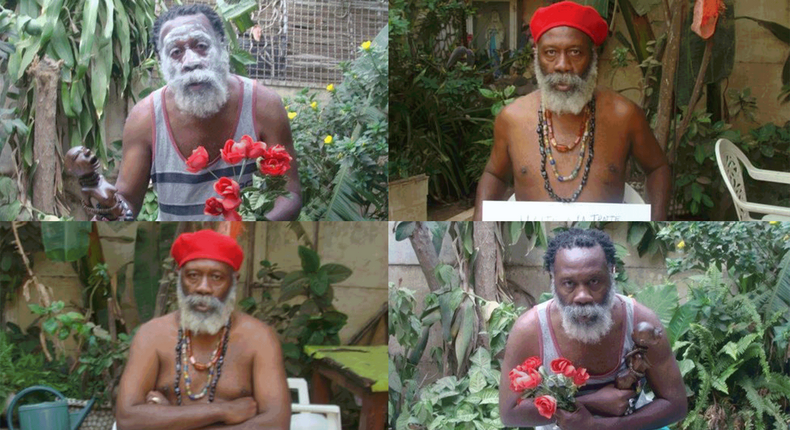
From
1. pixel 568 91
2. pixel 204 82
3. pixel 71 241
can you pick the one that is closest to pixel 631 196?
pixel 568 91

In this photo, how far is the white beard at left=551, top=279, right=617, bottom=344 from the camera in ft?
13.9

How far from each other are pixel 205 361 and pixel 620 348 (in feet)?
4.93

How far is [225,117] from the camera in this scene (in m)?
4.22

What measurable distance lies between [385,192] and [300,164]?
334 millimetres

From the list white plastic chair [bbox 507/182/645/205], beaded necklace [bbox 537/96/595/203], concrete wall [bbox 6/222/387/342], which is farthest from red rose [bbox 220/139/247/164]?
white plastic chair [bbox 507/182/645/205]

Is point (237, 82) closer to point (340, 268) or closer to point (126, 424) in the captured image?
point (340, 268)

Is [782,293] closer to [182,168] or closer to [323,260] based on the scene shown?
[323,260]

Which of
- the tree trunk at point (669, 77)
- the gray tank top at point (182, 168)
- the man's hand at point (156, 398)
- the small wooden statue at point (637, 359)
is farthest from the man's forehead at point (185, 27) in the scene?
the small wooden statue at point (637, 359)

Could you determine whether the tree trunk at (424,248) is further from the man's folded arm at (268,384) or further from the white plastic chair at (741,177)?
the white plastic chair at (741,177)

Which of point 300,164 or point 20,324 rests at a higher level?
point 300,164

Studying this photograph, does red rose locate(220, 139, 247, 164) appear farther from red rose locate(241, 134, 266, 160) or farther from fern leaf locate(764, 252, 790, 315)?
fern leaf locate(764, 252, 790, 315)

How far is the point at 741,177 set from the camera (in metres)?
4.29

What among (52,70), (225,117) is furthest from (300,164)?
(52,70)

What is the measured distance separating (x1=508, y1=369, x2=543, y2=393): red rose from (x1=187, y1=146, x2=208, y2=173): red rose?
136 centimetres
